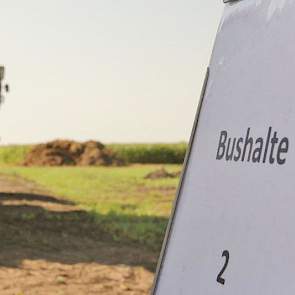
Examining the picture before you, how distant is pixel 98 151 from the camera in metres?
26.9

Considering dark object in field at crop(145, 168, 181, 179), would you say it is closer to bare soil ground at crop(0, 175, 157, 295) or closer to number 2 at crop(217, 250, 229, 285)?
bare soil ground at crop(0, 175, 157, 295)

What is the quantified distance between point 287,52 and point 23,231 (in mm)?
11969

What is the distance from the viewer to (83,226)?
14820 millimetres

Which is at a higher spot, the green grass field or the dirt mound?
the dirt mound

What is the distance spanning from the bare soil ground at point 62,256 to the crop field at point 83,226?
0.01 metres

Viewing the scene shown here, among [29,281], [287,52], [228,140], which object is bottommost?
[29,281]

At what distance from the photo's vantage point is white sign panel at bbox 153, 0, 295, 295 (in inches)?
62.3

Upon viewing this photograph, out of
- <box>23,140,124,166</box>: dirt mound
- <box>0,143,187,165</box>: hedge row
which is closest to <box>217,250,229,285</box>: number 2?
<box>0,143,187,165</box>: hedge row

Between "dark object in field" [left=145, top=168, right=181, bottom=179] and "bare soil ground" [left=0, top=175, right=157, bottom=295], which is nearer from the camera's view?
"bare soil ground" [left=0, top=175, right=157, bottom=295]

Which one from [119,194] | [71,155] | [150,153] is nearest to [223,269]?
[119,194]

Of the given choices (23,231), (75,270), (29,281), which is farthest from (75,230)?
(29,281)

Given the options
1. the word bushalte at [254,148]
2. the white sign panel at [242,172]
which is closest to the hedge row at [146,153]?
the white sign panel at [242,172]

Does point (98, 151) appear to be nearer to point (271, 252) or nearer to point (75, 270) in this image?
point (75, 270)

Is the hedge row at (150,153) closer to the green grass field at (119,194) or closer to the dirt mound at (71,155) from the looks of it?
the dirt mound at (71,155)
